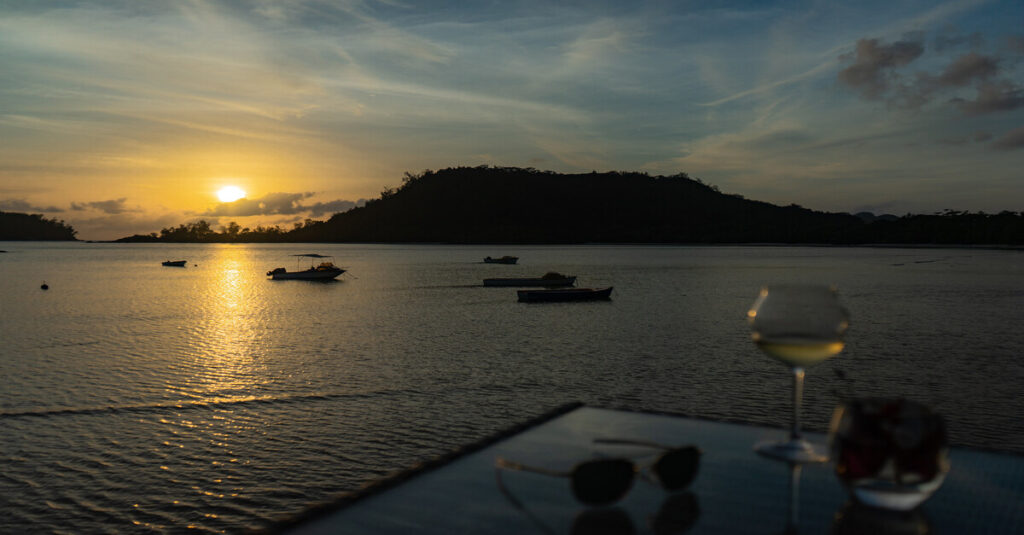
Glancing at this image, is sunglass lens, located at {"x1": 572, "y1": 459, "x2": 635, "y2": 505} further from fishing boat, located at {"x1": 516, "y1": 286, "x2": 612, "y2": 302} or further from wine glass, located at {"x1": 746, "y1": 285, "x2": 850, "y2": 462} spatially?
fishing boat, located at {"x1": 516, "y1": 286, "x2": 612, "y2": 302}

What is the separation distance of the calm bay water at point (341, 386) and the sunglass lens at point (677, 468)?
12031 mm

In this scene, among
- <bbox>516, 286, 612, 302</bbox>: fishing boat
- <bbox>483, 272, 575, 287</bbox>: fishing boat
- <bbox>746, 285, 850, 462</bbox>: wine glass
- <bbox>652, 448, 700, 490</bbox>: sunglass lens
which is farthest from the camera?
<bbox>483, 272, 575, 287</bbox>: fishing boat

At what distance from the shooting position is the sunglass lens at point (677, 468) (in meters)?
2.73

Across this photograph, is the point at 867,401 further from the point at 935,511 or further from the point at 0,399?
the point at 0,399

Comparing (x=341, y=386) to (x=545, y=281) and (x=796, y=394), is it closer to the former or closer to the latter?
(x=796, y=394)

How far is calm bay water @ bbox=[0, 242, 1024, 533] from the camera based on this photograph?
1502 centimetres

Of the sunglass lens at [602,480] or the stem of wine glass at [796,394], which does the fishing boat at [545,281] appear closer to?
the stem of wine glass at [796,394]

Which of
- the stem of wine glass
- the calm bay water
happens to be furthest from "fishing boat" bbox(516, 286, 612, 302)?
the stem of wine glass

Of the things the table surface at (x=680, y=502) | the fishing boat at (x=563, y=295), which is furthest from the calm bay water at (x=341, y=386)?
the table surface at (x=680, y=502)

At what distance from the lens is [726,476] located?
10.2ft

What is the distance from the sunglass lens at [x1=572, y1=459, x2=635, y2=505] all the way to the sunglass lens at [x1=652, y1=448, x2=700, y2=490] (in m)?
0.18

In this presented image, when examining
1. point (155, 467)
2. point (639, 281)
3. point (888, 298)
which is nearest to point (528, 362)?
point (155, 467)

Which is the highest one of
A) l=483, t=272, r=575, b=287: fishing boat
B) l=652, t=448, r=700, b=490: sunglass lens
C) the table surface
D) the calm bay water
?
l=652, t=448, r=700, b=490: sunglass lens

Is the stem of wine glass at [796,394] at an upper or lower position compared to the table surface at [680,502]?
upper
